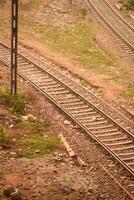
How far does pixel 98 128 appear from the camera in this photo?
62.5ft

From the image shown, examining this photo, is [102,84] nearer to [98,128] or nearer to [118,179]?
[98,128]

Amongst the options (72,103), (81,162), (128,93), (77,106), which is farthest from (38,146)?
(128,93)

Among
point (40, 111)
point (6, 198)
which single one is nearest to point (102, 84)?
point (40, 111)

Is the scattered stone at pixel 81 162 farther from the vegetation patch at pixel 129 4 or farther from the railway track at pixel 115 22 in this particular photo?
the vegetation patch at pixel 129 4

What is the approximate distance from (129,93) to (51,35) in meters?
10.1

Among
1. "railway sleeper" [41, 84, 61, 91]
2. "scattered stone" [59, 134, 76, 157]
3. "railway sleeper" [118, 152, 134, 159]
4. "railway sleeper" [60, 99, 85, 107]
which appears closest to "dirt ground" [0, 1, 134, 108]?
"railway sleeper" [60, 99, 85, 107]

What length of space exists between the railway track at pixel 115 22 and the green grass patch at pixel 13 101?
444 inches

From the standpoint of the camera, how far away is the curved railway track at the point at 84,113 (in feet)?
57.1

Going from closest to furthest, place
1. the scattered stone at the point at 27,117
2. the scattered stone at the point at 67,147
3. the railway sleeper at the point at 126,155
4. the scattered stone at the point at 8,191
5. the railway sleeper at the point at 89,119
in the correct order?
the scattered stone at the point at 8,191 → the scattered stone at the point at 67,147 → the railway sleeper at the point at 126,155 → the scattered stone at the point at 27,117 → the railway sleeper at the point at 89,119

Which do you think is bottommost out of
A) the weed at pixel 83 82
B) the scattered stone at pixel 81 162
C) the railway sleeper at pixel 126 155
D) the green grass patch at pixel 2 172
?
the railway sleeper at pixel 126 155

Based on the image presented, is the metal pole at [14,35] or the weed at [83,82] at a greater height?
the metal pole at [14,35]

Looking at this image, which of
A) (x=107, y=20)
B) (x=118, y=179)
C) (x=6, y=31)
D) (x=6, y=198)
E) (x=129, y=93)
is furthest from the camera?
(x=107, y=20)

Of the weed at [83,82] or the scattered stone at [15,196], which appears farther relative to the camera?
the weed at [83,82]

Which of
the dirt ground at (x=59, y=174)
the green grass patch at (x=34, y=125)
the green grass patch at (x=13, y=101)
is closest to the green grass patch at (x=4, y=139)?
the dirt ground at (x=59, y=174)
